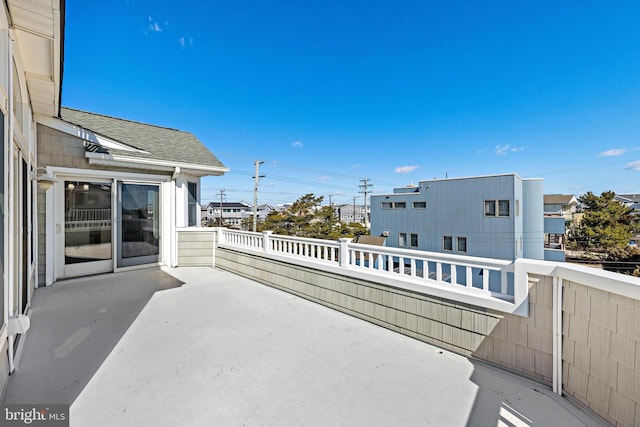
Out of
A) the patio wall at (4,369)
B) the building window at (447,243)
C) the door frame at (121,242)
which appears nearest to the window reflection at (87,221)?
the door frame at (121,242)

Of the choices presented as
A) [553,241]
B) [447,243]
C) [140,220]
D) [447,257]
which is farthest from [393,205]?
[447,257]

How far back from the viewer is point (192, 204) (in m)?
6.97

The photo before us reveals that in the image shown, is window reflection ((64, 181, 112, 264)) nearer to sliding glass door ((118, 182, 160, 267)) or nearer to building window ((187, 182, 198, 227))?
sliding glass door ((118, 182, 160, 267))

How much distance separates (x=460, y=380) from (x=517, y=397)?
1.29 ft

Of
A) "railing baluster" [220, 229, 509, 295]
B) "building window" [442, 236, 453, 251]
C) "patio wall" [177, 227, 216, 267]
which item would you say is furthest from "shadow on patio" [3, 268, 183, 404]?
"building window" [442, 236, 453, 251]

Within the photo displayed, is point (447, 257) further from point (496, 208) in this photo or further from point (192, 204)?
point (496, 208)

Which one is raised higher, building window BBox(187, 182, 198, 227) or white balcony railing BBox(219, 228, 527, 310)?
building window BBox(187, 182, 198, 227)

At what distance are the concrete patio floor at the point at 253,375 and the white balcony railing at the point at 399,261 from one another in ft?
2.29

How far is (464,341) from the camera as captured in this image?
2.61 meters

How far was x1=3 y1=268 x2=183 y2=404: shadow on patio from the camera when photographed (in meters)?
2.06

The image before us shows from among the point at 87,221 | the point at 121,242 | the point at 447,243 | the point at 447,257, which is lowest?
the point at 447,243

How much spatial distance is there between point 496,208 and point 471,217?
118 cm

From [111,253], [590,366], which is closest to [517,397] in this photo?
[590,366]

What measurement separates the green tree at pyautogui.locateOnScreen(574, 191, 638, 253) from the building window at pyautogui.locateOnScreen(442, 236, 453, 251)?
14585 millimetres
